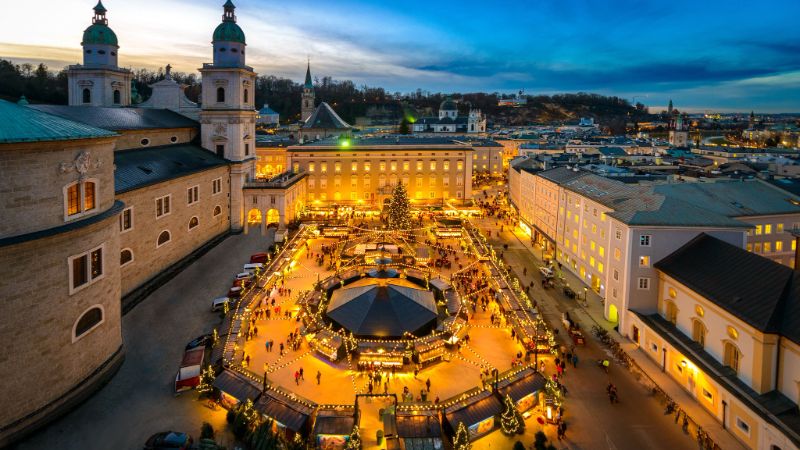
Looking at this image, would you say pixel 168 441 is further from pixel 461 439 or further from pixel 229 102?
pixel 229 102

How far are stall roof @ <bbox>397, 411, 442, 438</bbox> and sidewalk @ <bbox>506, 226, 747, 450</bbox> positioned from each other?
33.9ft

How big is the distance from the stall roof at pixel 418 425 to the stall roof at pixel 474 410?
0.58 meters

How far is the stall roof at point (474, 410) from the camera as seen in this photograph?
18.4 meters

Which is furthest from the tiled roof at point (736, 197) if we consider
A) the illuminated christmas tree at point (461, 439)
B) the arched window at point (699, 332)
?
the illuminated christmas tree at point (461, 439)

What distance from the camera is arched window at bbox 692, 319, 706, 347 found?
22.1 meters

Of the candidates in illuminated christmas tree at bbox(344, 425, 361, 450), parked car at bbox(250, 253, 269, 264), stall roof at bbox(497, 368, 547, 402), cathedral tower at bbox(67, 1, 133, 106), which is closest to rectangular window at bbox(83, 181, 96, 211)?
illuminated christmas tree at bbox(344, 425, 361, 450)

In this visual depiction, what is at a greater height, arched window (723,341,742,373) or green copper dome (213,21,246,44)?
green copper dome (213,21,246,44)

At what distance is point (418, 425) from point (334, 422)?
2979mm

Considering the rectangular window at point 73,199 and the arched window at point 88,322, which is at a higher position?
the rectangular window at point 73,199

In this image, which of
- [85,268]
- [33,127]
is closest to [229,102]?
[85,268]

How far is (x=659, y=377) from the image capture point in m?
23.2

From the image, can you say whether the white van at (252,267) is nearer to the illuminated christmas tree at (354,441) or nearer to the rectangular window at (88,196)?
the rectangular window at (88,196)

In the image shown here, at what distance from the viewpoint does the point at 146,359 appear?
22859mm

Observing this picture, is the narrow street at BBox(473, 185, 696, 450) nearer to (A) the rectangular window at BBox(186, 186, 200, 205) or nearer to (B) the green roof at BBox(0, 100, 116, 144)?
(B) the green roof at BBox(0, 100, 116, 144)
